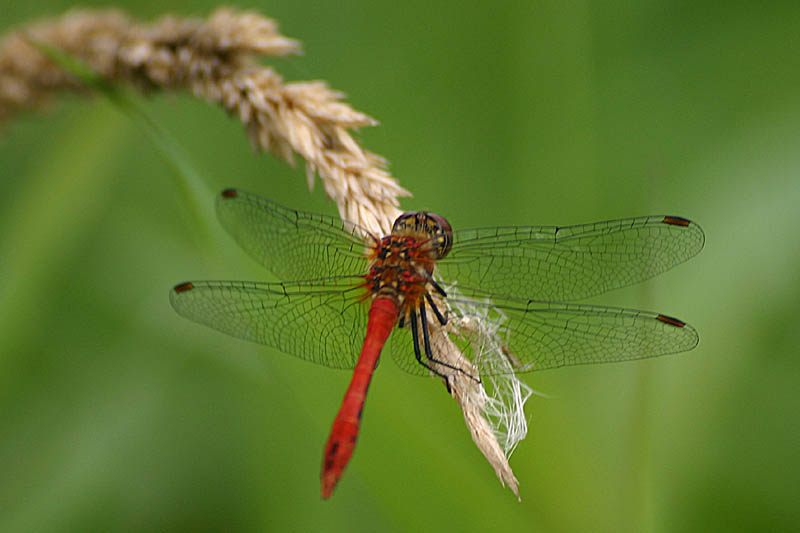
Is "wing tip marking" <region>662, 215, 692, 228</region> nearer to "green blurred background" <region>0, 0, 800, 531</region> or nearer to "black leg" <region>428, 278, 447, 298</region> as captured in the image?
"green blurred background" <region>0, 0, 800, 531</region>

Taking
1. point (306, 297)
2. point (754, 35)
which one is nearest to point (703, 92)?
point (754, 35)

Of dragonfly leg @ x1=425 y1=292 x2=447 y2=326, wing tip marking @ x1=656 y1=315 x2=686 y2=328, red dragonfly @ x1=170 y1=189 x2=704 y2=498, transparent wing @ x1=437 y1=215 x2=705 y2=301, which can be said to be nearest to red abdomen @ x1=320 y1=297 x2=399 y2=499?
red dragonfly @ x1=170 y1=189 x2=704 y2=498

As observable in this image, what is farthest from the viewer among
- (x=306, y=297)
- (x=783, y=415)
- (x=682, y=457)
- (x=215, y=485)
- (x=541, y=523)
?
(x=215, y=485)

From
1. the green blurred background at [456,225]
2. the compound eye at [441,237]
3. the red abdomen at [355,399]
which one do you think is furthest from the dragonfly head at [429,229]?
the green blurred background at [456,225]

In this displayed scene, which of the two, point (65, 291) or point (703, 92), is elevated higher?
point (703, 92)

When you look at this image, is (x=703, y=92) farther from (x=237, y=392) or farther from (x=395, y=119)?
(x=237, y=392)

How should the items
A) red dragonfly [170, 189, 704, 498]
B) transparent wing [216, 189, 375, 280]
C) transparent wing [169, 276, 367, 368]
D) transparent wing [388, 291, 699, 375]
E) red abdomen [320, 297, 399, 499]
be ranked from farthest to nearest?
transparent wing [216, 189, 375, 280]
transparent wing [169, 276, 367, 368]
red dragonfly [170, 189, 704, 498]
transparent wing [388, 291, 699, 375]
red abdomen [320, 297, 399, 499]

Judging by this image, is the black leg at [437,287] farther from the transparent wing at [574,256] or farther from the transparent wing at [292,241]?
the transparent wing at [292,241]
